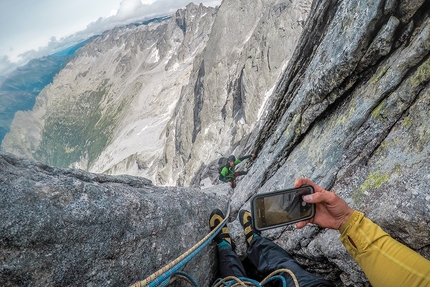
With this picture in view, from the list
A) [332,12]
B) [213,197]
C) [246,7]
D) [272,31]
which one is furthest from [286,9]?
[213,197]

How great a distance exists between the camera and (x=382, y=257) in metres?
3.52

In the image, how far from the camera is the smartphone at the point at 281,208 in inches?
165

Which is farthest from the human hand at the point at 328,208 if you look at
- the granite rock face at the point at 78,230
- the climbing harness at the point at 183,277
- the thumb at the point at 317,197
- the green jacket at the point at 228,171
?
the green jacket at the point at 228,171

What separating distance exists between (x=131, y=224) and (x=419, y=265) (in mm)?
4388

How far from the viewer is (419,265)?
328 cm

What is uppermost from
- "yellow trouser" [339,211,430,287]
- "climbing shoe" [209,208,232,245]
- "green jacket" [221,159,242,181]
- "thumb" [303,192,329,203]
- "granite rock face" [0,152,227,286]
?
"thumb" [303,192,329,203]

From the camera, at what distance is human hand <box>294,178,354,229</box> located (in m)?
3.96

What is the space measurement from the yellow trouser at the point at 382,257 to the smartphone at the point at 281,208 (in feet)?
1.97

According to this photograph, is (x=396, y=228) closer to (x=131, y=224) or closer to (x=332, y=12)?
(x=131, y=224)

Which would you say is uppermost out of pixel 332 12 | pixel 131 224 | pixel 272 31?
pixel 272 31

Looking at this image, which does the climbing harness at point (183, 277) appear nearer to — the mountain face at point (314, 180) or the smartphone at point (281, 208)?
the mountain face at point (314, 180)

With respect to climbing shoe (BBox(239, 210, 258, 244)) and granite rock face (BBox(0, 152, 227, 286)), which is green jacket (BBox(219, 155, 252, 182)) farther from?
granite rock face (BBox(0, 152, 227, 286))

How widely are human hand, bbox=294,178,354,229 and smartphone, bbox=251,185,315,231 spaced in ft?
0.34

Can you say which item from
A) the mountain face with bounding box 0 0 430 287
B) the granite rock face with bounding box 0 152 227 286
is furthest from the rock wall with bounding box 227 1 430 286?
the granite rock face with bounding box 0 152 227 286
